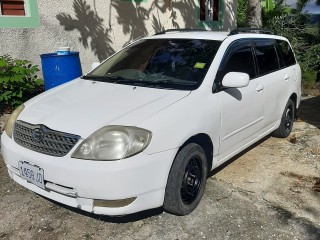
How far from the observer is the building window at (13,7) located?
5.96 metres

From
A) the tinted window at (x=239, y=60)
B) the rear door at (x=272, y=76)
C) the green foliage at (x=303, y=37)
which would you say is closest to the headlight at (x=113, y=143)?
the tinted window at (x=239, y=60)

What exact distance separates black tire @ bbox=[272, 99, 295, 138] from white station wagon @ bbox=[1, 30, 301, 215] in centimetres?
90

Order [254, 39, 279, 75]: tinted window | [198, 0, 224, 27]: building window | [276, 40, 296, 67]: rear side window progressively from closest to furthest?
[254, 39, 279, 75]: tinted window → [276, 40, 296, 67]: rear side window → [198, 0, 224, 27]: building window

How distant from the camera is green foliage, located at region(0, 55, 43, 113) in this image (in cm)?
520

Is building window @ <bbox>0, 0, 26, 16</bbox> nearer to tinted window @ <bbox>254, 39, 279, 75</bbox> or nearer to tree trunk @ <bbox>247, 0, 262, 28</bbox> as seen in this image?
tinted window @ <bbox>254, 39, 279, 75</bbox>

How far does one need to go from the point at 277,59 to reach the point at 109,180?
3162 mm

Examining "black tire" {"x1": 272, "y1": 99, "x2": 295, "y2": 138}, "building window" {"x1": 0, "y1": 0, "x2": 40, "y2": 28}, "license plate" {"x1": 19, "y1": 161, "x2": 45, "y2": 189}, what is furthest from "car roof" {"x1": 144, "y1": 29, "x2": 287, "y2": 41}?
"building window" {"x1": 0, "y1": 0, "x2": 40, "y2": 28}

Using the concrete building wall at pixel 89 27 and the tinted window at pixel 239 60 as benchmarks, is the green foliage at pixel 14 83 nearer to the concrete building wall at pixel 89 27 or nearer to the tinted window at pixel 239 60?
the concrete building wall at pixel 89 27

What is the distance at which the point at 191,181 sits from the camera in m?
3.00

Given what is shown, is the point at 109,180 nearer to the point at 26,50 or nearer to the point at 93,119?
the point at 93,119

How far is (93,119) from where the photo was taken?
263 centimetres

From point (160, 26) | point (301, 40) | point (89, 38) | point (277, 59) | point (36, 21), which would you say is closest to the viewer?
point (277, 59)

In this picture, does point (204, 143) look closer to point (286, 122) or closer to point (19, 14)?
point (286, 122)

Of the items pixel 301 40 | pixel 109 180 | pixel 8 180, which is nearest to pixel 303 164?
pixel 109 180
